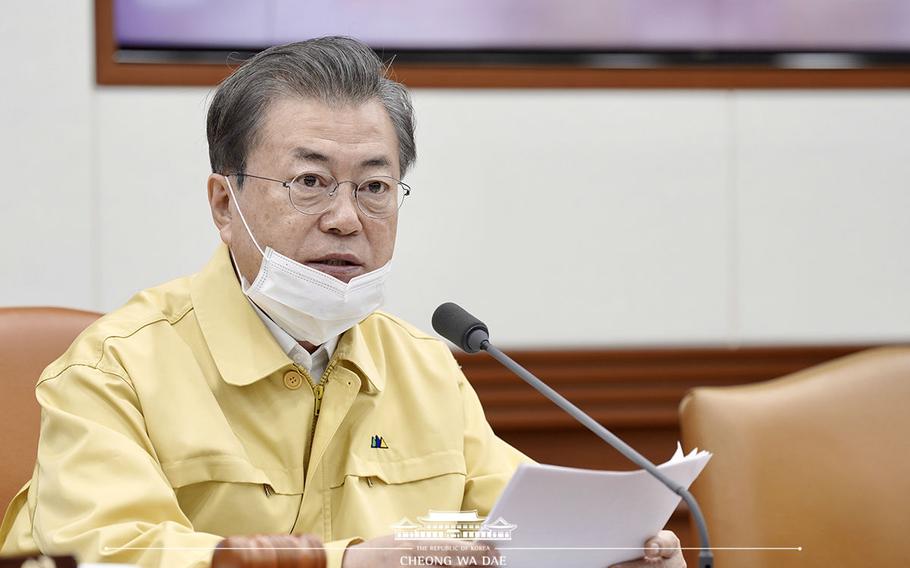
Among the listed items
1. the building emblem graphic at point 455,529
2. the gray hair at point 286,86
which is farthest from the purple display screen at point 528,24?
the building emblem graphic at point 455,529

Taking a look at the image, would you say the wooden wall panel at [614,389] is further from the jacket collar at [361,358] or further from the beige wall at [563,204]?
the jacket collar at [361,358]

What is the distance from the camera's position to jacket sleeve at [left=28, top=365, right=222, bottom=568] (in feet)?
4.58

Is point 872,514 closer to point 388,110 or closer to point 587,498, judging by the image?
point 587,498

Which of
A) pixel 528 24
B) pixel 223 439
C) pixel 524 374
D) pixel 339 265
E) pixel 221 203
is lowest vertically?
pixel 223 439

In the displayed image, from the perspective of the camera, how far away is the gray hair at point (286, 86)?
1.75m

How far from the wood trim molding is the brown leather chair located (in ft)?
3.33

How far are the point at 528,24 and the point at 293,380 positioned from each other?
133 cm

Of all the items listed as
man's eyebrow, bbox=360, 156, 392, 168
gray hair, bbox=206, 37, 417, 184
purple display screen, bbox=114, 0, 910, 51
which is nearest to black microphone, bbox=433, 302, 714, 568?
man's eyebrow, bbox=360, 156, 392, 168

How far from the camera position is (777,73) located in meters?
2.82

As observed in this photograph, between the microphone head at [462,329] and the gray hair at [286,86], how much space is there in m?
0.38

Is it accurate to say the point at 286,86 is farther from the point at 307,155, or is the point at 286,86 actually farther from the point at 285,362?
the point at 285,362

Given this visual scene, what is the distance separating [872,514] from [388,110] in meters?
1.04

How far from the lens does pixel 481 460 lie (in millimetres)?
1900

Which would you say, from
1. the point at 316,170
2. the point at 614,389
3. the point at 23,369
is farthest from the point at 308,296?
the point at 614,389
